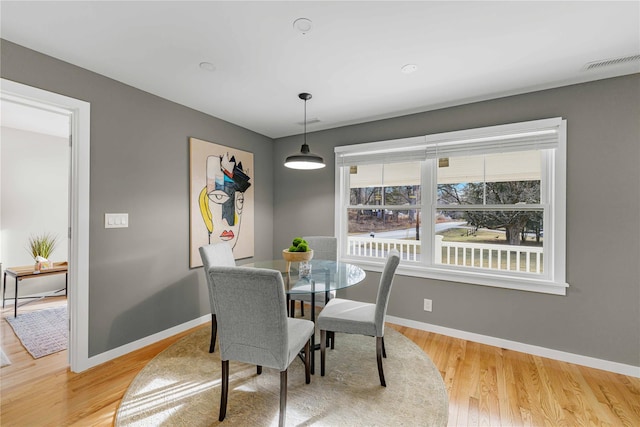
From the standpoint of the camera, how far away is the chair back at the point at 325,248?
10.9 ft

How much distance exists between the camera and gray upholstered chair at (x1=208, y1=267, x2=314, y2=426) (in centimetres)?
160

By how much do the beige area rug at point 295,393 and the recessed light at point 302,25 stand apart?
97.9 inches

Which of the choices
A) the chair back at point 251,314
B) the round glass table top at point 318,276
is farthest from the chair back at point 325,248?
the chair back at point 251,314

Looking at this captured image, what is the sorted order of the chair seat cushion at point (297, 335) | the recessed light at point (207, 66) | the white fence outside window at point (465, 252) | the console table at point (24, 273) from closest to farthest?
the chair seat cushion at point (297, 335) → the recessed light at point (207, 66) → the white fence outside window at point (465, 252) → the console table at point (24, 273)

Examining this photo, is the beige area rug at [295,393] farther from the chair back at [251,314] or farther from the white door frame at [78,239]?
the white door frame at [78,239]

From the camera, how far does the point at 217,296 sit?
5.65 feet

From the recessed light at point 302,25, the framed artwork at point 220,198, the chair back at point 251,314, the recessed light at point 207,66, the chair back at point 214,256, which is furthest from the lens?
the framed artwork at point 220,198

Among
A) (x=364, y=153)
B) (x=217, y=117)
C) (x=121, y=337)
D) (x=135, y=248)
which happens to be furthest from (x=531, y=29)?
(x=121, y=337)

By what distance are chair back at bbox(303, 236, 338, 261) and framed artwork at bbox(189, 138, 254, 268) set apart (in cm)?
108

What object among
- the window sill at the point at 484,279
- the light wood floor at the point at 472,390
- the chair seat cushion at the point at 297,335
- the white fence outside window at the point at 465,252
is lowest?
the light wood floor at the point at 472,390

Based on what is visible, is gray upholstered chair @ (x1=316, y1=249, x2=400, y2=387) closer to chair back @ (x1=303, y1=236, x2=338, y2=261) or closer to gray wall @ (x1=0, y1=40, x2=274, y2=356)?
chair back @ (x1=303, y1=236, x2=338, y2=261)

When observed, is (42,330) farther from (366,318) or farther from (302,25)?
(302,25)

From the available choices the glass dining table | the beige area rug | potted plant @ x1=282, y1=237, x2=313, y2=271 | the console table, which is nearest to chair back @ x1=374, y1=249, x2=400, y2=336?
the glass dining table

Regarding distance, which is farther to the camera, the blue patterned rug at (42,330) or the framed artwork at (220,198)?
the framed artwork at (220,198)
